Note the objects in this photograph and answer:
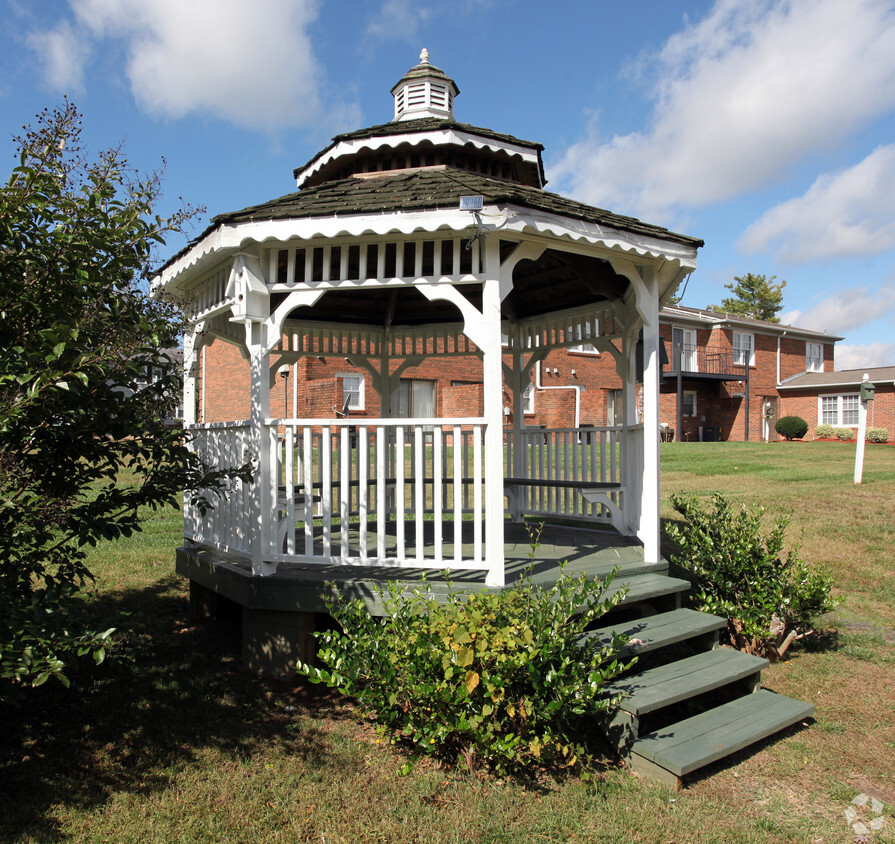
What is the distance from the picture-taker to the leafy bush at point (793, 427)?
33.1 m

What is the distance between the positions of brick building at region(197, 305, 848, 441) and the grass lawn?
388 inches

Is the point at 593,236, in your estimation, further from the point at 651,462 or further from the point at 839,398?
the point at 839,398

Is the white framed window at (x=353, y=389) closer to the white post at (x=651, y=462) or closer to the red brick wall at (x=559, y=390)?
the red brick wall at (x=559, y=390)

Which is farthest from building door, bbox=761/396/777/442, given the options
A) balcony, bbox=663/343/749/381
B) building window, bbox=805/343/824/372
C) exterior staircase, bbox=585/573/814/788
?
exterior staircase, bbox=585/573/814/788

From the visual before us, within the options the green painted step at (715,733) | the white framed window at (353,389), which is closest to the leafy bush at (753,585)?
the green painted step at (715,733)

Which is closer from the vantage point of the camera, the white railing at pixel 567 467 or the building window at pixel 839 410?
the white railing at pixel 567 467

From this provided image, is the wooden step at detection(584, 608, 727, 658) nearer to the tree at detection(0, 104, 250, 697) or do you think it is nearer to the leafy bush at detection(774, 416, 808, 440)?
the tree at detection(0, 104, 250, 697)

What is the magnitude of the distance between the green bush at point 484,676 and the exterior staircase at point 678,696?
259 millimetres

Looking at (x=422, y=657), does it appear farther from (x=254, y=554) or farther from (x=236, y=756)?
(x=254, y=554)

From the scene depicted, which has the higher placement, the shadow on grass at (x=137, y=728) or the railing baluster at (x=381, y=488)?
the railing baluster at (x=381, y=488)

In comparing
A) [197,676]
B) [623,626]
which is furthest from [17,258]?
[623,626]

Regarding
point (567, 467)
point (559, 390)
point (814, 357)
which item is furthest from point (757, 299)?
point (567, 467)

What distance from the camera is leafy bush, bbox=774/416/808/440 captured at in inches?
1303

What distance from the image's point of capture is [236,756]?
12.6 ft
